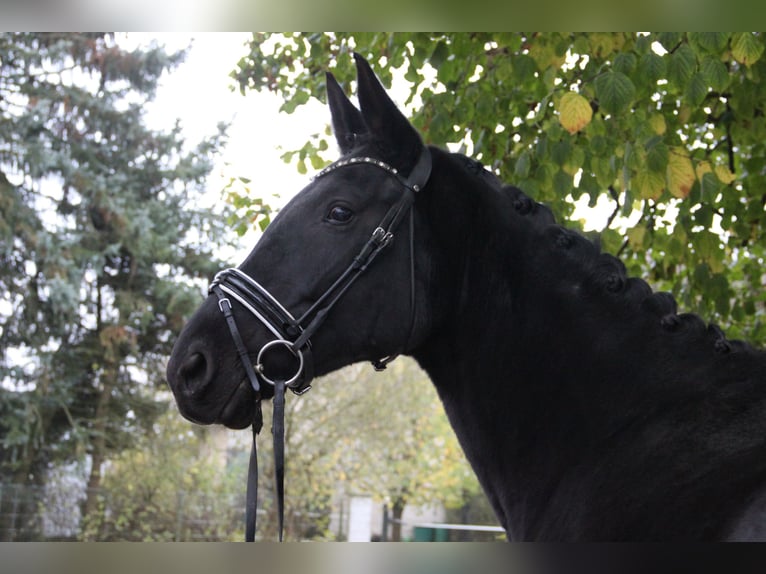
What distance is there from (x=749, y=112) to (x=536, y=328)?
132 inches

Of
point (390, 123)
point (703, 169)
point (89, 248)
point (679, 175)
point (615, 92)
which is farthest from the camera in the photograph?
point (89, 248)

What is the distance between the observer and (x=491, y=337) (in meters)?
2.69

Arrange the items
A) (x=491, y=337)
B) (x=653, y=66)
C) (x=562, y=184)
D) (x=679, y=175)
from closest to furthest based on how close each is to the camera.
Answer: (x=491, y=337) < (x=653, y=66) < (x=679, y=175) < (x=562, y=184)

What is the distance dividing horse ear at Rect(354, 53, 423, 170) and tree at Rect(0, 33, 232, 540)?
55.5ft

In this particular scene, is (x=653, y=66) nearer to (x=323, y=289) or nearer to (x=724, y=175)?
(x=724, y=175)

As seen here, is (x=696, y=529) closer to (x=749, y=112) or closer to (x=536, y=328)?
(x=536, y=328)

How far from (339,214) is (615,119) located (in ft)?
8.36

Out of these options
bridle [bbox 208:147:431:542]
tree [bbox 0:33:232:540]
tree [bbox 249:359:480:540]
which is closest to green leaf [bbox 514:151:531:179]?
bridle [bbox 208:147:431:542]

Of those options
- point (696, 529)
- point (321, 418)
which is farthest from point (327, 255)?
point (321, 418)

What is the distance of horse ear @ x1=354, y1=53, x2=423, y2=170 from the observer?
9.24ft

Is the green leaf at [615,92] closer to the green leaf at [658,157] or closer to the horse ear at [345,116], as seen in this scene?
the green leaf at [658,157]

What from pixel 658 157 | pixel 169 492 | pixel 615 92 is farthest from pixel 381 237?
pixel 169 492

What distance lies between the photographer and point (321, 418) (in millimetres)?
24469

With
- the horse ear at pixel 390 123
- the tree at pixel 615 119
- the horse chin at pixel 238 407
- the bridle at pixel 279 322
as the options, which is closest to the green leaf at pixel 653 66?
the tree at pixel 615 119
